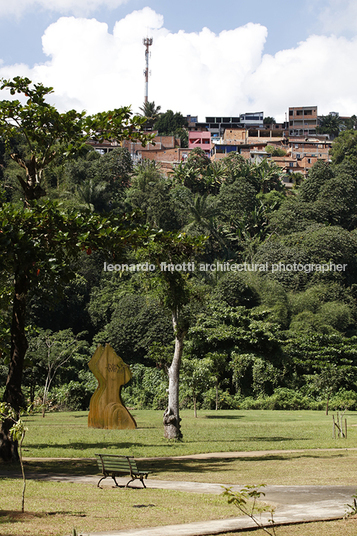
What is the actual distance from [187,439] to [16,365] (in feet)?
21.1

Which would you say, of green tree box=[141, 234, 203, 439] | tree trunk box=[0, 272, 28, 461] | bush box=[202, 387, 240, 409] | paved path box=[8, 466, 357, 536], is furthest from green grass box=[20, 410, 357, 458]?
bush box=[202, 387, 240, 409]

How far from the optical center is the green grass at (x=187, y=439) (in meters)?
14.2

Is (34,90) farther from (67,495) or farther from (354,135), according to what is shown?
(354,135)

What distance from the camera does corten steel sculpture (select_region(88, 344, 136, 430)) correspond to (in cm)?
1873

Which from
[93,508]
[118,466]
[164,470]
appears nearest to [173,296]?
[164,470]

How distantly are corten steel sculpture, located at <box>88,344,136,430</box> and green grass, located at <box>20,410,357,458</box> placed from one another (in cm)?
42

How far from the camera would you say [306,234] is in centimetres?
5244

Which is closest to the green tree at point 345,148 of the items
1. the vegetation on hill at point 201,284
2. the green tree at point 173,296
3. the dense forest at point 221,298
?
the dense forest at point 221,298

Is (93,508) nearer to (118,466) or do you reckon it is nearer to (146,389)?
(118,466)

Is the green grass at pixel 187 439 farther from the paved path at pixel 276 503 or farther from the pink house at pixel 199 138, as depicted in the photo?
the pink house at pixel 199 138

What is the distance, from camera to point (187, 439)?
55.3 ft

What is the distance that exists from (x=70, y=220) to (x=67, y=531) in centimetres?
634

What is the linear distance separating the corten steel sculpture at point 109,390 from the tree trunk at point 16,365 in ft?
21.7

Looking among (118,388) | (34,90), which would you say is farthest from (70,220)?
(118,388)
